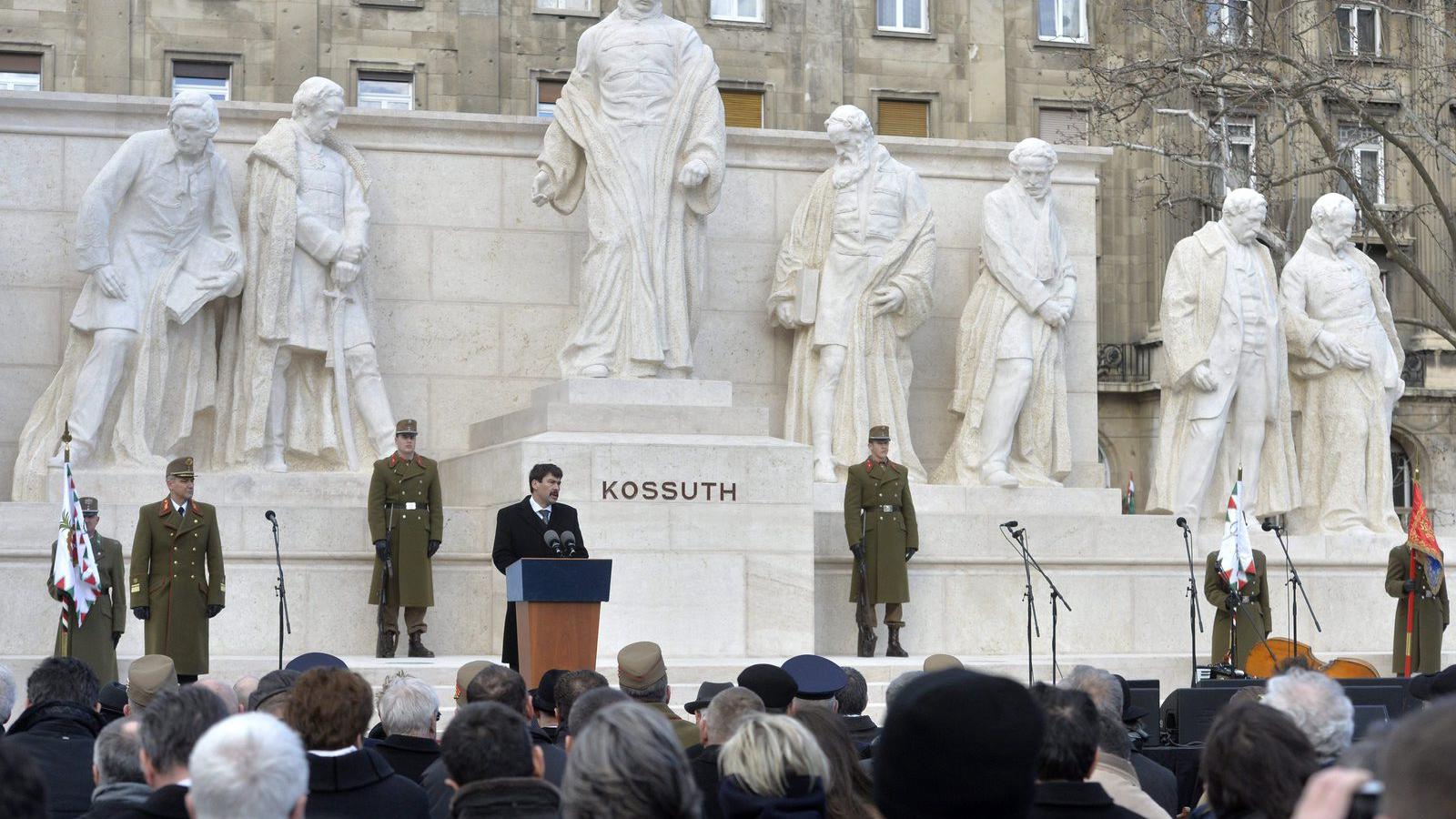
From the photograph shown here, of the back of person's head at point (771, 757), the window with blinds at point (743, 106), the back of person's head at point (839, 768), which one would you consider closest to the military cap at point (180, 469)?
the back of person's head at point (839, 768)

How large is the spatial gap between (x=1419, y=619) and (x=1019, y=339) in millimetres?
3721

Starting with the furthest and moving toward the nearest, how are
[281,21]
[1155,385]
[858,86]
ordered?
1. [1155,385]
2. [858,86]
3. [281,21]

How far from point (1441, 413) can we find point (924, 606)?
26185mm

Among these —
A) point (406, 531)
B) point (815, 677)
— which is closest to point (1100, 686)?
point (815, 677)

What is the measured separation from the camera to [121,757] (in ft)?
16.9

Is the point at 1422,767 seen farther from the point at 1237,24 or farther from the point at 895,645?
the point at 1237,24

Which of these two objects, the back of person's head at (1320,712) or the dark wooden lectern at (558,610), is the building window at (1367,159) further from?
the back of person's head at (1320,712)

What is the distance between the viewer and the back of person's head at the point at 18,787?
10.5 feet

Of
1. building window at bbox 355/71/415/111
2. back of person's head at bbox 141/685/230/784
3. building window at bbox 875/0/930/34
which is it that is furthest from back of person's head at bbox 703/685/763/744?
building window at bbox 875/0/930/34

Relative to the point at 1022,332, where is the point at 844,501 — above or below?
below

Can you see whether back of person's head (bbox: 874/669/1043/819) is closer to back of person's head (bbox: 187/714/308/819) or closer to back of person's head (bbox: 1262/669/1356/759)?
back of person's head (bbox: 187/714/308/819)

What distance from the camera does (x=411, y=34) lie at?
112 feet

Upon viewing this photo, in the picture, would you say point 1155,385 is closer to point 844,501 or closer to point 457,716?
point 844,501

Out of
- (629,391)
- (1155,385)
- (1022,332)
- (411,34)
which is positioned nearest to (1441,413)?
(1155,385)
